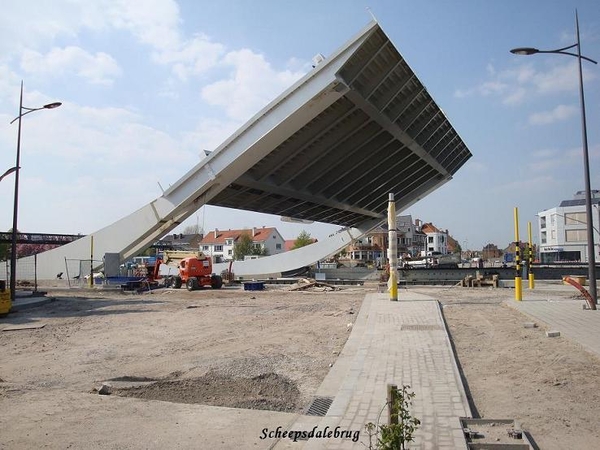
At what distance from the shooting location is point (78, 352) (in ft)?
30.0

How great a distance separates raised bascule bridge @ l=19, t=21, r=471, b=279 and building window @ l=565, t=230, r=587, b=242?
50937 millimetres

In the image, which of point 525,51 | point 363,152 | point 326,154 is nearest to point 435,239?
point 363,152

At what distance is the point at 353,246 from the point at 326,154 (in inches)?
2541

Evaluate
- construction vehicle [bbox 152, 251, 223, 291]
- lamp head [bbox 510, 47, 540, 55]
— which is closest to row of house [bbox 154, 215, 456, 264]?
construction vehicle [bbox 152, 251, 223, 291]

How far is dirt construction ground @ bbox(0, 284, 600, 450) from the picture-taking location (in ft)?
14.8

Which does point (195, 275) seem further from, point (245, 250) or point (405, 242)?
point (405, 242)

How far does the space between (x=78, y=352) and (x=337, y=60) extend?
14304 mm

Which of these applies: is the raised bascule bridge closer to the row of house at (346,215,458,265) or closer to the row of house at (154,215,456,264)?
the row of house at (346,215,458,265)

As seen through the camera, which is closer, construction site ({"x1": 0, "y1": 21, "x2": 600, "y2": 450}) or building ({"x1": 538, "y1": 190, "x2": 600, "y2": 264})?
construction site ({"x1": 0, "y1": 21, "x2": 600, "y2": 450})

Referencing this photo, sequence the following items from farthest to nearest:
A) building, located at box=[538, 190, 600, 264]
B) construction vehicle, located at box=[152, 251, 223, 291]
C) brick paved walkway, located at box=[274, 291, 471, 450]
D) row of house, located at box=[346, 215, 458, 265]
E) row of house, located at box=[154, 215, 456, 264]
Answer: row of house, located at box=[154, 215, 456, 264] < row of house, located at box=[346, 215, 458, 265] < building, located at box=[538, 190, 600, 264] < construction vehicle, located at box=[152, 251, 223, 291] < brick paved walkway, located at box=[274, 291, 471, 450]

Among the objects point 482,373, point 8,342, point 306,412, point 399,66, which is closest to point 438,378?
point 482,373

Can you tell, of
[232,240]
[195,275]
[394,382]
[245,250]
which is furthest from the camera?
[232,240]

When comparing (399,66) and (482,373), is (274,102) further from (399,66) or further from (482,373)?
(482,373)

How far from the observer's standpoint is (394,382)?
5.85 m
